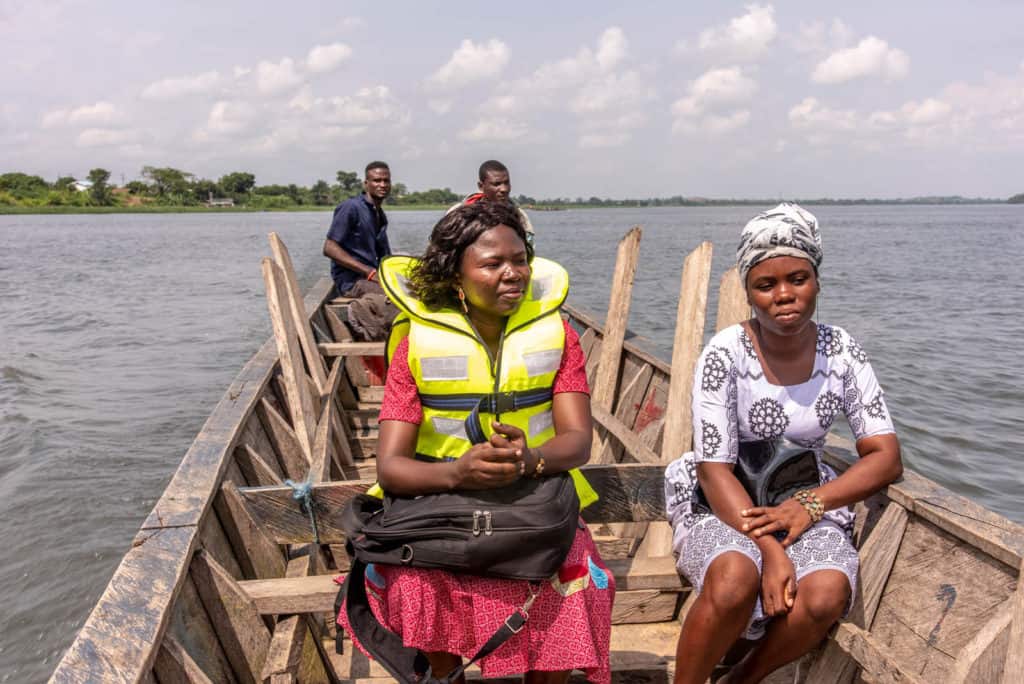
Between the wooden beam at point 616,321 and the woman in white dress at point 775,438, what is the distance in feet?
7.06

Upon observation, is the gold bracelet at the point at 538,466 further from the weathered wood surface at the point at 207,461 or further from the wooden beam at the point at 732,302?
the wooden beam at the point at 732,302

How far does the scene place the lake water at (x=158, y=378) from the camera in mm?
5668

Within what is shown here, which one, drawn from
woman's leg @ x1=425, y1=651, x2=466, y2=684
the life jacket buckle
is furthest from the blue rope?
the life jacket buckle

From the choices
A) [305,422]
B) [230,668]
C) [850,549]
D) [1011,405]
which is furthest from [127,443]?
[1011,405]

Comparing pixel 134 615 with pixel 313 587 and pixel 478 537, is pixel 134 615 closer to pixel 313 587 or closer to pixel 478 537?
pixel 313 587

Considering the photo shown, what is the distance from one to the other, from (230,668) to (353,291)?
16.4 ft

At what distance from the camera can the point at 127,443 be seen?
25.8ft

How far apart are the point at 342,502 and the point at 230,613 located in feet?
1.75

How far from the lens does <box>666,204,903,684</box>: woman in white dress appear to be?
2.04 m

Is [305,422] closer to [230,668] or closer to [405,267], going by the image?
[230,668]

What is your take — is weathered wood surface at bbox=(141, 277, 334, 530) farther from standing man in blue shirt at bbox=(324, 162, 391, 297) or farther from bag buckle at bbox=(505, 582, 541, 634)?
standing man in blue shirt at bbox=(324, 162, 391, 297)

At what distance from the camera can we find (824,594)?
2.02 metres

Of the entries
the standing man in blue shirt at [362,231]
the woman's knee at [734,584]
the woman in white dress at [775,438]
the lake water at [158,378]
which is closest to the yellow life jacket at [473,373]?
the woman in white dress at [775,438]

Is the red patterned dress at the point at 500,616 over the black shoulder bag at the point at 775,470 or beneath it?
beneath
